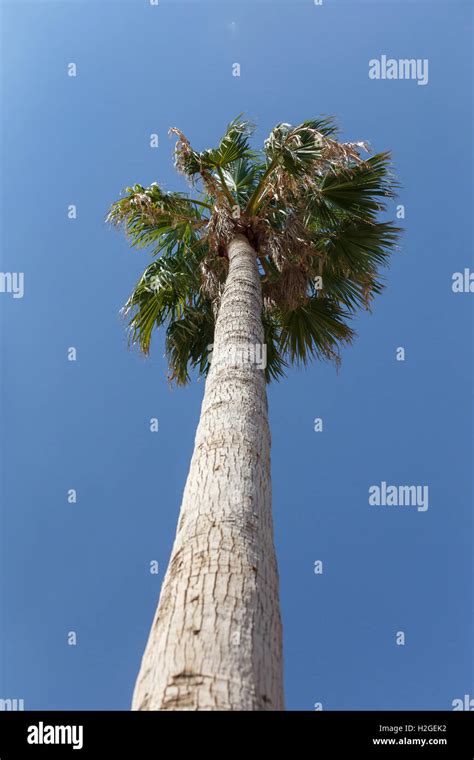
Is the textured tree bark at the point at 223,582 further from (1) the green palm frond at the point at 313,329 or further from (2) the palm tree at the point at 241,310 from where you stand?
(1) the green palm frond at the point at 313,329

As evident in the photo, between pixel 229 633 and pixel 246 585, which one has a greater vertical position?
pixel 246 585

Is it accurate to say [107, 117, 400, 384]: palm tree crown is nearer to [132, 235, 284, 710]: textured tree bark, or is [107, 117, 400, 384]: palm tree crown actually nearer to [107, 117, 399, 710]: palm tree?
[107, 117, 399, 710]: palm tree

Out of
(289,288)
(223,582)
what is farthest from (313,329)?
(223,582)

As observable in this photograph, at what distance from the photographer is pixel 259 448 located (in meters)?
3.87

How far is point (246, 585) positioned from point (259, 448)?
1171 millimetres

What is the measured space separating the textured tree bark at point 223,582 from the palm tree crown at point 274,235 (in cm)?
359

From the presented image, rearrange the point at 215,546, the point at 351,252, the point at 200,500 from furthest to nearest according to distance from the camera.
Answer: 1. the point at 351,252
2. the point at 200,500
3. the point at 215,546

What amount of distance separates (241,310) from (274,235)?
236cm

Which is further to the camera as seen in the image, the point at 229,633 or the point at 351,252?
the point at 351,252

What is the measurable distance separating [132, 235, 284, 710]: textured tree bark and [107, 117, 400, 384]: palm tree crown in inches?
141

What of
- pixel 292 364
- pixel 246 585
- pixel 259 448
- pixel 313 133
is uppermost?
pixel 313 133
